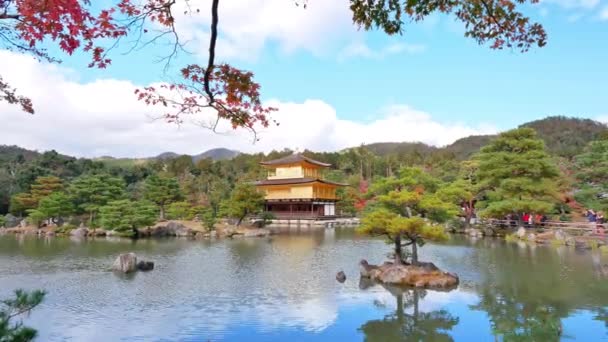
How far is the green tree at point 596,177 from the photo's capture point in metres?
15.9

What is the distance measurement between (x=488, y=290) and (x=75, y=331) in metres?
7.48

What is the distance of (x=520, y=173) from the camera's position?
1828 cm

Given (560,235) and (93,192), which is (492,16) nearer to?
(560,235)

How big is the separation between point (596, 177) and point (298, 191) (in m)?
18.7

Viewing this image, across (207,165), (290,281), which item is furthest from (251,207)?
(207,165)

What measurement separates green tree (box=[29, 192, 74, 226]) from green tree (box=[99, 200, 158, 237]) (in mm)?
3165

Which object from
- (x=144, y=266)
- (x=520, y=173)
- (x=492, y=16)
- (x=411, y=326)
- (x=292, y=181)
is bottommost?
(x=411, y=326)

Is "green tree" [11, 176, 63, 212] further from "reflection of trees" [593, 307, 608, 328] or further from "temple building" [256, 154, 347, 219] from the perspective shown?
"reflection of trees" [593, 307, 608, 328]

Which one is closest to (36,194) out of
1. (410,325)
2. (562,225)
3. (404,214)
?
(404,214)

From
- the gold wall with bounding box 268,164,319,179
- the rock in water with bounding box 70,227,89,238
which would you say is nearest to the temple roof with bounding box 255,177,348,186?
the gold wall with bounding box 268,164,319,179

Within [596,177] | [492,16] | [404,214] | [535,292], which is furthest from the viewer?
[596,177]

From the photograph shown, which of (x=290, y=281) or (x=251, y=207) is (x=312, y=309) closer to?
(x=290, y=281)

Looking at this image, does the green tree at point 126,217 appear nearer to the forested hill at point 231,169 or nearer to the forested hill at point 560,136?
the forested hill at point 231,169

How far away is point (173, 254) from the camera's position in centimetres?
1380
